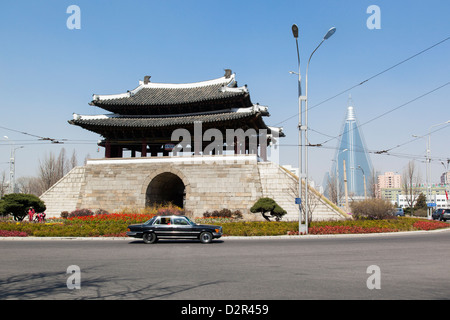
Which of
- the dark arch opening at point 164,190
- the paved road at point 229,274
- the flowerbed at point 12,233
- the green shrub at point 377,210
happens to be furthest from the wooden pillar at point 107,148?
the green shrub at point 377,210

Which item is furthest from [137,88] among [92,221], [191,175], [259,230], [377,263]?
[377,263]

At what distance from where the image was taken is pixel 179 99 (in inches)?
1372

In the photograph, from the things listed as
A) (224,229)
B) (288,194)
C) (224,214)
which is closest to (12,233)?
(224,229)

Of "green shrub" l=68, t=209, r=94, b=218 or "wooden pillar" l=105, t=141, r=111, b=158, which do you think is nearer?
"green shrub" l=68, t=209, r=94, b=218

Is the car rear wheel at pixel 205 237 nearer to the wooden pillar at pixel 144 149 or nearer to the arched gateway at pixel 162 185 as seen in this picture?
the arched gateway at pixel 162 185

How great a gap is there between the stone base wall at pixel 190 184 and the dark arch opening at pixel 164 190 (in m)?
0.85

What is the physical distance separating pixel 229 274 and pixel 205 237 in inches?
345

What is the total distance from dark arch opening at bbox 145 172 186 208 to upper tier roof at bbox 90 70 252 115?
639 cm

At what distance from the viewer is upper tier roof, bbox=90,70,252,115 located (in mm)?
32938

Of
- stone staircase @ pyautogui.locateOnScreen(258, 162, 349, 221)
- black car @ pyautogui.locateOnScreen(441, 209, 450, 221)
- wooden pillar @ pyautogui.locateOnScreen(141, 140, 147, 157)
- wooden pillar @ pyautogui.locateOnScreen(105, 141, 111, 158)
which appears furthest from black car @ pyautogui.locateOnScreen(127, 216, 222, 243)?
black car @ pyautogui.locateOnScreen(441, 209, 450, 221)

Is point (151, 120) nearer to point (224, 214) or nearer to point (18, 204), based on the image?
point (224, 214)

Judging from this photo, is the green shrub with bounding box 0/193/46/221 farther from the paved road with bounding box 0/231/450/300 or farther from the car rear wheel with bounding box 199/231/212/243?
the car rear wheel with bounding box 199/231/212/243

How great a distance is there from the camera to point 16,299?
648 cm

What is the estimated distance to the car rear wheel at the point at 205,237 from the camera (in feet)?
57.0
